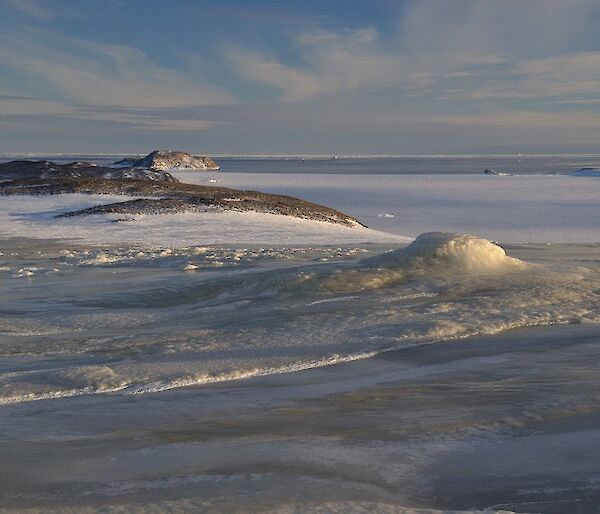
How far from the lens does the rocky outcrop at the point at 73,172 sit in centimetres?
4872

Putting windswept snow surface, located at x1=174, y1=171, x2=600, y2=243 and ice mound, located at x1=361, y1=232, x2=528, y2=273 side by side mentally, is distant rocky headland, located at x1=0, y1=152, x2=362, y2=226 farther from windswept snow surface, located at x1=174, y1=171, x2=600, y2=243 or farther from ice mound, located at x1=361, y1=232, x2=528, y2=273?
ice mound, located at x1=361, y1=232, x2=528, y2=273

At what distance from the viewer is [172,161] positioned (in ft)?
360

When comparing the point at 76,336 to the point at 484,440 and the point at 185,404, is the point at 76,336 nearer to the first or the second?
the point at 185,404

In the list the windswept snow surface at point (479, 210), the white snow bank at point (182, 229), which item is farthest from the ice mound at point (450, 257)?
the windswept snow surface at point (479, 210)

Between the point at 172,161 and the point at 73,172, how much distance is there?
58029 millimetres

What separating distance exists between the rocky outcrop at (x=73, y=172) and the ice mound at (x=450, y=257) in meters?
35.4

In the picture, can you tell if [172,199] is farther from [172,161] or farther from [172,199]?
[172,161]

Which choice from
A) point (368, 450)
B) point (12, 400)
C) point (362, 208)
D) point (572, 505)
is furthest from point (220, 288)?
point (362, 208)

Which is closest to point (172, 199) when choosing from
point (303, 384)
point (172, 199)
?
point (172, 199)

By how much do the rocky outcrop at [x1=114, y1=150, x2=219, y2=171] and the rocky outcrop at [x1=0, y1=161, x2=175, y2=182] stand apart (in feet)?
144

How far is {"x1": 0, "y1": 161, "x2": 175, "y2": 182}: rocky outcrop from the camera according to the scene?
1918 inches

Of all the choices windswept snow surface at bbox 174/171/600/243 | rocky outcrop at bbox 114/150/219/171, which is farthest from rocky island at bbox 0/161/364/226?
rocky outcrop at bbox 114/150/219/171

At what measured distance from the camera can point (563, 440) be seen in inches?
192

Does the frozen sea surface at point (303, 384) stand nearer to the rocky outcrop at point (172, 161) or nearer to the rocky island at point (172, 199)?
the rocky island at point (172, 199)
